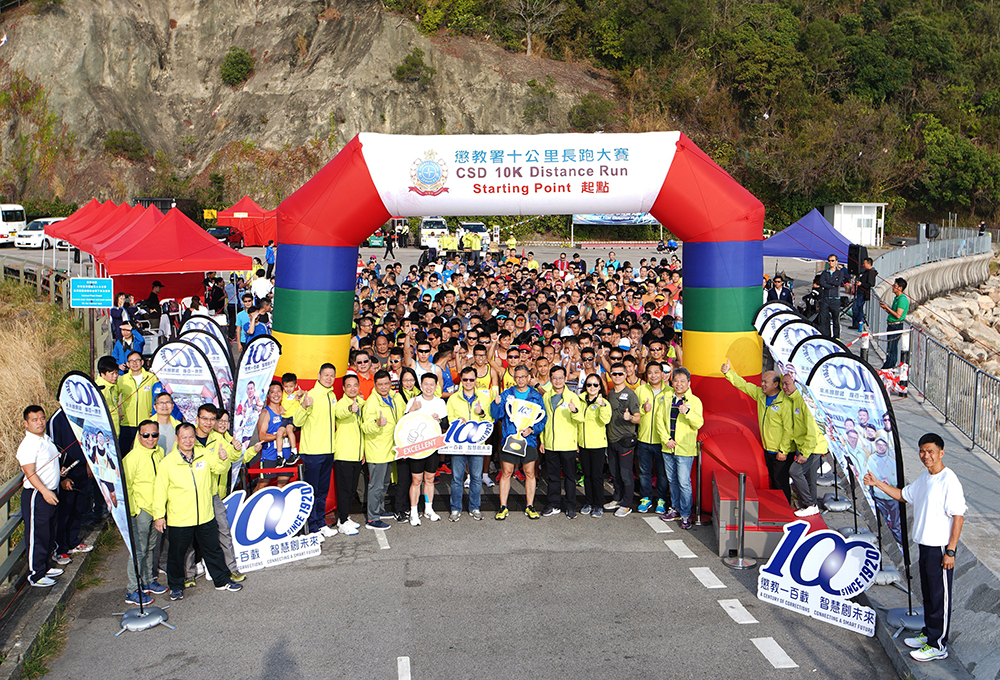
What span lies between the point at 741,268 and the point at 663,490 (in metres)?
2.51

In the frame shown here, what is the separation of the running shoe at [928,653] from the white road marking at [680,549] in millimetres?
2309

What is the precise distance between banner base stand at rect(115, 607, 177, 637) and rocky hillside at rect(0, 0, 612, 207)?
43931 mm

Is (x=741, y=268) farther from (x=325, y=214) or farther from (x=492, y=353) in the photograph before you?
(x=325, y=214)

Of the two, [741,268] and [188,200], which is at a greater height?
[188,200]

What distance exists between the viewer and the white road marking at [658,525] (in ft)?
28.8

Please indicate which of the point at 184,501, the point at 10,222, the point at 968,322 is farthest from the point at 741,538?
the point at 10,222

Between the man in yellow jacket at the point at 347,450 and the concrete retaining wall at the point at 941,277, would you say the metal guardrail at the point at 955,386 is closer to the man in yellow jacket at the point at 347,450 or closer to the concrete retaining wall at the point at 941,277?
the man in yellow jacket at the point at 347,450

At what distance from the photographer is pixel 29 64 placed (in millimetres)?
52094

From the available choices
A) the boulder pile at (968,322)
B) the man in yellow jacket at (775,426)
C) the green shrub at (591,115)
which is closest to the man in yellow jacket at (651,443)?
the man in yellow jacket at (775,426)

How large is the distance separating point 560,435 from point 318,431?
2.43 metres

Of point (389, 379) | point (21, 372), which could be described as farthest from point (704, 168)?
point (21, 372)

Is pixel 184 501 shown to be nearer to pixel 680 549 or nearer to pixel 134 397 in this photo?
pixel 134 397

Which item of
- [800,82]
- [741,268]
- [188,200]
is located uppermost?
[800,82]

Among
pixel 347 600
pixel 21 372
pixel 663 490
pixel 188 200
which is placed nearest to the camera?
pixel 347 600
